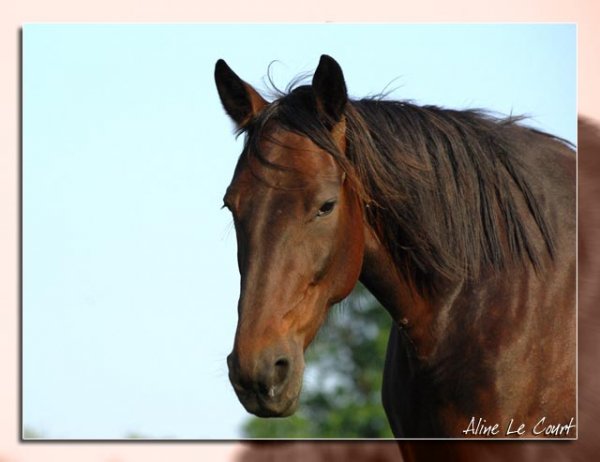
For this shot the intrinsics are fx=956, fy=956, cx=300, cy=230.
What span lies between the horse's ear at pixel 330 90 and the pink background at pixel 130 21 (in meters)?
1.08

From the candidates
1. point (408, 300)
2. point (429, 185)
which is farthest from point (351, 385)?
point (429, 185)

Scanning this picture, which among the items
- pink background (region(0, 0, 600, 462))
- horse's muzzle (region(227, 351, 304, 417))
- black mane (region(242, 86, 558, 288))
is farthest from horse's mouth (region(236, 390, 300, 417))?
pink background (region(0, 0, 600, 462))

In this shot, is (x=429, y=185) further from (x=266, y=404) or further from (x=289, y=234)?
(x=266, y=404)

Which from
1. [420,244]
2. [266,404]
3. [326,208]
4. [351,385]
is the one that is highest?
[326,208]

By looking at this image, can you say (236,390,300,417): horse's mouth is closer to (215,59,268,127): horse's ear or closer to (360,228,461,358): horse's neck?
(360,228,461,358): horse's neck

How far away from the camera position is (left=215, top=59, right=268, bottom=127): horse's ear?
325 cm

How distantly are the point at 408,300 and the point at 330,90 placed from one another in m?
0.74

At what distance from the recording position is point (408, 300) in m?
3.20

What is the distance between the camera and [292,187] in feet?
9.76

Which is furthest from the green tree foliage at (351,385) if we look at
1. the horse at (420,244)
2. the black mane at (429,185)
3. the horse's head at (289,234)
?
the horse's head at (289,234)

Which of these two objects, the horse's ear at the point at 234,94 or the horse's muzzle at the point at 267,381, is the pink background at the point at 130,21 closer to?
the horse's ear at the point at 234,94

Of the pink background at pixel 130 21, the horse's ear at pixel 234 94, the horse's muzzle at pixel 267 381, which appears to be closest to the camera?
the horse's muzzle at pixel 267 381

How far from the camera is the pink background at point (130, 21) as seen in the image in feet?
13.2

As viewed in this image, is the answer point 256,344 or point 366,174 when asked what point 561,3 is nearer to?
point 366,174
